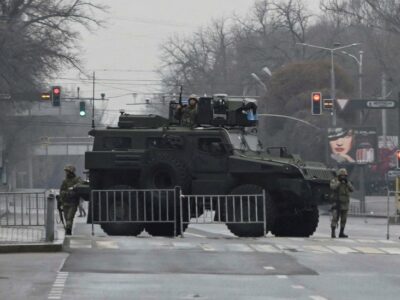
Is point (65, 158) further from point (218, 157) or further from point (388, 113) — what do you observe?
point (218, 157)

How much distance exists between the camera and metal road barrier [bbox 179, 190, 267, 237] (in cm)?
2361

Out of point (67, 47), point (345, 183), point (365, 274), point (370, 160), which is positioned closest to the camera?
point (365, 274)

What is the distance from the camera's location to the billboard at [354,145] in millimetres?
66500

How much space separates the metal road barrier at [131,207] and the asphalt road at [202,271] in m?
2.70

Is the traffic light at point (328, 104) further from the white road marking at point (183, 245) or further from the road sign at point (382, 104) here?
the white road marking at point (183, 245)

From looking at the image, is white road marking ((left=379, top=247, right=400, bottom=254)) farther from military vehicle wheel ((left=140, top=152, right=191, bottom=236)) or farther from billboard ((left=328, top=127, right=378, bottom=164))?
billboard ((left=328, top=127, right=378, bottom=164))

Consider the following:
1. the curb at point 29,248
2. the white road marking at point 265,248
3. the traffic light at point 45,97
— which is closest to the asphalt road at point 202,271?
the white road marking at point 265,248

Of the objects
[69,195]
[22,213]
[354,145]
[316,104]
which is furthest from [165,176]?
[354,145]

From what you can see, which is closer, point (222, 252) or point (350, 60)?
point (222, 252)

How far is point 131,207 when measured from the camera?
78.6ft

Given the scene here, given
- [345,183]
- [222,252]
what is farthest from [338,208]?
[222,252]

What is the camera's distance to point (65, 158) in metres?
136

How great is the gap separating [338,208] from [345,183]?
59 cm

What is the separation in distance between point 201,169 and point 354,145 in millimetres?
43504
